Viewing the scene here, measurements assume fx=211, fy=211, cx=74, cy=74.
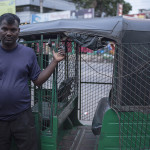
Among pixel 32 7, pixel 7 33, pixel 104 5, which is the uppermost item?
pixel 104 5

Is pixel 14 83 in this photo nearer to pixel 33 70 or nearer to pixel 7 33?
pixel 33 70

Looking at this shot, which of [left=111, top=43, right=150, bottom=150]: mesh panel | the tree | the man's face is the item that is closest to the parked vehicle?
[left=111, top=43, right=150, bottom=150]: mesh panel

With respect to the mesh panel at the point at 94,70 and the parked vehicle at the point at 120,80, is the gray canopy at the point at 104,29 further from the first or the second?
the mesh panel at the point at 94,70

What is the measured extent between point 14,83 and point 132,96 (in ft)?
4.91

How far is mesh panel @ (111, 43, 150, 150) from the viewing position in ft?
8.80

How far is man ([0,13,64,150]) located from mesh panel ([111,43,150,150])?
0.93m

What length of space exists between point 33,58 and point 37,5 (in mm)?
33678

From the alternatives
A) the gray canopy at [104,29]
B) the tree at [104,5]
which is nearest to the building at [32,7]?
the tree at [104,5]

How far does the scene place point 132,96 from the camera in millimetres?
2748

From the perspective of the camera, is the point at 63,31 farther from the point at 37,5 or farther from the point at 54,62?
the point at 37,5

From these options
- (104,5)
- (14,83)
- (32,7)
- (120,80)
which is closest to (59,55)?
(14,83)

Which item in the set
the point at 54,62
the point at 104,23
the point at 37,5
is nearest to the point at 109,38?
the point at 104,23

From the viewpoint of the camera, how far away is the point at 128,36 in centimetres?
269

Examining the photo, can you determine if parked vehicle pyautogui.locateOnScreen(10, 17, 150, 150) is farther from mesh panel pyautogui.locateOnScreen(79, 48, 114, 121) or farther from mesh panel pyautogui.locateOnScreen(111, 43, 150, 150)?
mesh panel pyautogui.locateOnScreen(79, 48, 114, 121)
